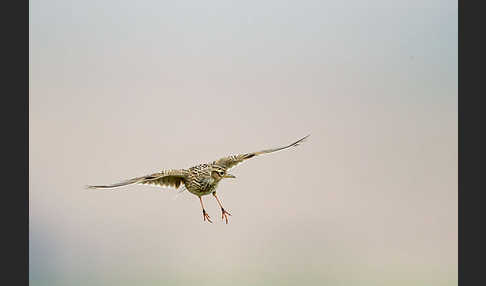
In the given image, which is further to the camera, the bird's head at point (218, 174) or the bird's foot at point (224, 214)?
the bird's foot at point (224, 214)

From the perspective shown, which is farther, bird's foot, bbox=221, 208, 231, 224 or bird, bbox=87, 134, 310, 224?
bird's foot, bbox=221, 208, 231, 224

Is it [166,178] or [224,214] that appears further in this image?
[224,214]

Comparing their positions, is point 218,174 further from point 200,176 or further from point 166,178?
point 166,178

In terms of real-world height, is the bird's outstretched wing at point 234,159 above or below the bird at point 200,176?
above

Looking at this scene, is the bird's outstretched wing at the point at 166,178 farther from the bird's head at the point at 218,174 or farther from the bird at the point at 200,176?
the bird's head at the point at 218,174

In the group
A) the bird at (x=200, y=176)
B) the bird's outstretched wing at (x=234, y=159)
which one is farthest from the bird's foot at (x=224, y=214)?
the bird's outstretched wing at (x=234, y=159)

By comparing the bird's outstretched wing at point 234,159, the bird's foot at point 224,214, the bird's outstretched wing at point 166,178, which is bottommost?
the bird's foot at point 224,214

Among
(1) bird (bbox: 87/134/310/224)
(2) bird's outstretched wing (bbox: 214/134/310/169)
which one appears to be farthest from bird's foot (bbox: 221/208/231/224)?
(2) bird's outstretched wing (bbox: 214/134/310/169)

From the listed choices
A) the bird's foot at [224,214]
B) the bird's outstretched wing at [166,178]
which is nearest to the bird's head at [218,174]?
the bird's outstretched wing at [166,178]

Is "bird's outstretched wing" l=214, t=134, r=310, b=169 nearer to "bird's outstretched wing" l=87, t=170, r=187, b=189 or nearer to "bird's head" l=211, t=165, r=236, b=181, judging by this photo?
"bird's head" l=211, t=165, r=236, b=181

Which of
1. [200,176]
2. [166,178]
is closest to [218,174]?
[200,176]

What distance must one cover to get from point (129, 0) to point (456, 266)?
2250mm
